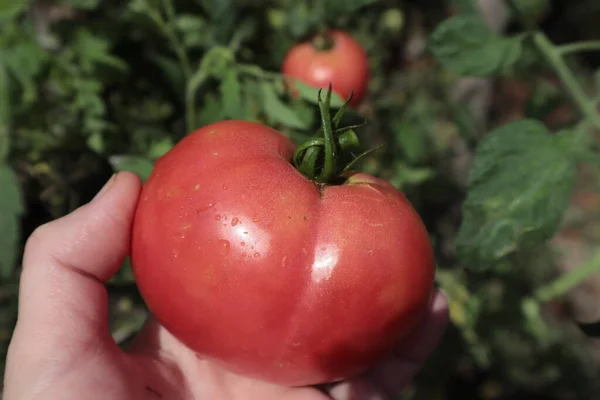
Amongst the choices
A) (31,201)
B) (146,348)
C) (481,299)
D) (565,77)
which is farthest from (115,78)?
(481,299)

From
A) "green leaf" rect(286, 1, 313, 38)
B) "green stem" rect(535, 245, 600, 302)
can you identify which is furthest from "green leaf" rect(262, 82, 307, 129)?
"green stem" rect(535, 245, 600, 302)

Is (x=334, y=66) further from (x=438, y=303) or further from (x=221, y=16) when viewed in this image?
(x=438, y=303)

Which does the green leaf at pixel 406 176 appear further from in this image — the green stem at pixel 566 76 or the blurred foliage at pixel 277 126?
the green stem at pixel 566 76

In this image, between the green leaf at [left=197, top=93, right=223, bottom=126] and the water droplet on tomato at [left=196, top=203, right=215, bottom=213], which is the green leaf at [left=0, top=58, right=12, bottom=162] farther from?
the water droplet on tomato at [left=196, top=203, right=215, bottom=213]

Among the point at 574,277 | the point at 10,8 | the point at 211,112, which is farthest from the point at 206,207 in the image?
the point at 574,277

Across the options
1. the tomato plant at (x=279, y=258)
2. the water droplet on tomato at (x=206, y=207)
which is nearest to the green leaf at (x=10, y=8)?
the tomato plant at (x=279, y=258)

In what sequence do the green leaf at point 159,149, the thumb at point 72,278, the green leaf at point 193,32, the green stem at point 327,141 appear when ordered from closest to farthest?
the green stem at point 327,141 → the thumb at point 72,278 → the green leaf at point 159,149 → the green leaf at point 193,32

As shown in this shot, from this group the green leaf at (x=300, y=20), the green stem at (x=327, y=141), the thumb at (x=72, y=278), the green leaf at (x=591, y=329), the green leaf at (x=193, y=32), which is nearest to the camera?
the green stem at (x=327, y=141)
